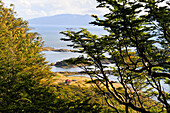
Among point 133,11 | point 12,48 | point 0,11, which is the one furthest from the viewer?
point 0,11

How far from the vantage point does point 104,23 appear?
26.2 ft

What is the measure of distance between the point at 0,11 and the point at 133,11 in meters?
20.2

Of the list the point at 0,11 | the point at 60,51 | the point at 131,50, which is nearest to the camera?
the point at 131,50

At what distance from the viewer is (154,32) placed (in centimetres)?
758

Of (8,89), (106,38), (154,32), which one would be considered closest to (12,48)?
A: (8,89)

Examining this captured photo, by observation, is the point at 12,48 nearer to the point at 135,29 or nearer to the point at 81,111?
the point at 81,111

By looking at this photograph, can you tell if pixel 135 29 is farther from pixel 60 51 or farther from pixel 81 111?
pixel 60 51

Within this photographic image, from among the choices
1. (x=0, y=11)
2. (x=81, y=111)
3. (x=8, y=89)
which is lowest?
(x=81, y=111)

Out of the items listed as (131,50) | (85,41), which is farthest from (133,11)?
(131,50)

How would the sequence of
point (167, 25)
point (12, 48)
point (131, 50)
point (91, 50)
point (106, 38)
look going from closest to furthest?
point (167, 25)
point (106, 38)
point (91, 50)
point (131, 50)
point (12, 48)

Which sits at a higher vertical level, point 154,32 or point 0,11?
point 0,11

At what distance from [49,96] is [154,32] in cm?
836

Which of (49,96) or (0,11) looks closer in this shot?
(49,96)

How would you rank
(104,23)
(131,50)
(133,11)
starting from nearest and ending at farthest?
(133,11)
(104,23)
(131,50)
